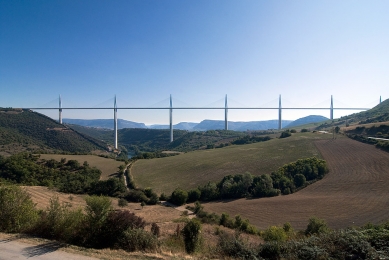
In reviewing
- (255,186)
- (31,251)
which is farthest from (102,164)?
(31,251)

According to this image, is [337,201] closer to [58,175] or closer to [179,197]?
[179,197]

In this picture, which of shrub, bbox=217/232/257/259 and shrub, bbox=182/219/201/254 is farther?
shrub, bbox=182/219/201/254

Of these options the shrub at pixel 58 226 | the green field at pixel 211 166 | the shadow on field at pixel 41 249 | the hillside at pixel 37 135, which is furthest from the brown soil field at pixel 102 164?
the shadow on field at pixel 41 249

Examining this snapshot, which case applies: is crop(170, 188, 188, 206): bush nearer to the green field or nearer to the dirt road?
the green field

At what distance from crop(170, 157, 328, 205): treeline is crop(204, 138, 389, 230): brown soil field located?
137cm

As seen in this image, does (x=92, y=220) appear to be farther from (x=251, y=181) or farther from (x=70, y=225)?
(x=251, y=181)

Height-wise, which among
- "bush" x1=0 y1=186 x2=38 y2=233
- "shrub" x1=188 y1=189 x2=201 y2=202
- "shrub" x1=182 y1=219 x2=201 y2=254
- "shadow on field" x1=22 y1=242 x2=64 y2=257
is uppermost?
"bush" x1=0 y1=186 x2=38 y2=233

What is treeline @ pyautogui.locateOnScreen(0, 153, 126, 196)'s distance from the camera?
2788 cm

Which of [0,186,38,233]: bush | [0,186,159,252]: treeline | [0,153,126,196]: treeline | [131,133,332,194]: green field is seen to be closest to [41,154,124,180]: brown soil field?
[0,153,126,196]: treeline

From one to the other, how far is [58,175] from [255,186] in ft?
85.0

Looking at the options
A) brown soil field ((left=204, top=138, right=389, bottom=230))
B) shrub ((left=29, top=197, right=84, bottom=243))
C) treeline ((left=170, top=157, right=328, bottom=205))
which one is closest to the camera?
shrub ((left=29, top=197, right=84, bottom=243))

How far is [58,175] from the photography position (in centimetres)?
3256

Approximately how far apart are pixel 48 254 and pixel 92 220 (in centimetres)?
166

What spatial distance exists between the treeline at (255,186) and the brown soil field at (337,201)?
54.1 inches
